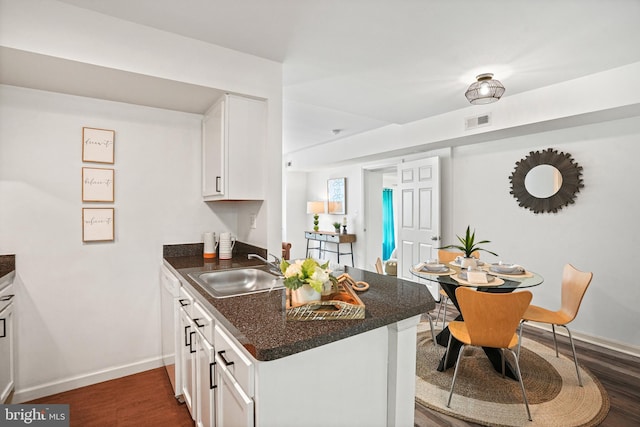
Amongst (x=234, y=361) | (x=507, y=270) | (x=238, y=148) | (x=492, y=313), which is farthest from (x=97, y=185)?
(x=507, y=270)

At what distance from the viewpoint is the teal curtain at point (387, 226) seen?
769cm

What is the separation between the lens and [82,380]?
240 cm

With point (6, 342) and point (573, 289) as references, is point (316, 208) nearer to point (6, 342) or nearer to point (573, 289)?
point (573, 289)

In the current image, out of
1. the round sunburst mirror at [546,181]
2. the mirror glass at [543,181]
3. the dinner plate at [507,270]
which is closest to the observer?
the dinner plate at [507,270]

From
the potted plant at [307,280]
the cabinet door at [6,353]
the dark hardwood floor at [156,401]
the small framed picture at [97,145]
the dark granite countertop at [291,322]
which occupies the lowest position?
the dark hardwood floor at [156,401]

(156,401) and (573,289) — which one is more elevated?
(573,289)

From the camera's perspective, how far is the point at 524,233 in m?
3.71

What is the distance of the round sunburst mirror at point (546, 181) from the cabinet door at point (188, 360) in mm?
3630

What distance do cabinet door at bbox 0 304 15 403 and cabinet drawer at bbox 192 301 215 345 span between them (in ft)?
4.07

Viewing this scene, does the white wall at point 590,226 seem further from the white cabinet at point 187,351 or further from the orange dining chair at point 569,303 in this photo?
the white cabinet at point 187,351

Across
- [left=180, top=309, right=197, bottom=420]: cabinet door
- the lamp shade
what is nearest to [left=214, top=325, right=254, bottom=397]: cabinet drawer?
[left=180, top=309, right=197, bottom=420]: cabinet door

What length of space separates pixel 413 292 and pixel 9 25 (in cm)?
249

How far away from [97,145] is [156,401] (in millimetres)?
1895

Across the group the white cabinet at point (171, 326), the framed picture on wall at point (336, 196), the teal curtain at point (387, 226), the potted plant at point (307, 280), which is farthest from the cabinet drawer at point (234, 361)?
the teal curtain at point (387, 226)
